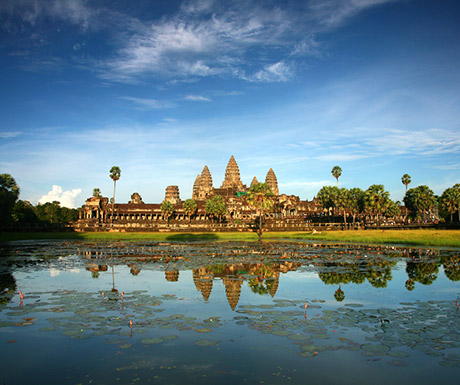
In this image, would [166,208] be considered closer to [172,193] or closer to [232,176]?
[172,193]

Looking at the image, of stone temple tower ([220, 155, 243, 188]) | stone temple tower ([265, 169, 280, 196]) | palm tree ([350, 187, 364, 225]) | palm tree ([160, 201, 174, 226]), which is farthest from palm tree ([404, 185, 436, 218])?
stone temple tower ([220, 155, 243, 188])

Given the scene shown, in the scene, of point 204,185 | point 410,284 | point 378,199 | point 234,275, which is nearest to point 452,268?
point 410,284

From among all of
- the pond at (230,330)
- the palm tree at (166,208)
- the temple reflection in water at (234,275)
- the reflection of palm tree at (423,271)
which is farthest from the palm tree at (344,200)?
the pond at (230,330)

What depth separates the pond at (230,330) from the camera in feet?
24.6

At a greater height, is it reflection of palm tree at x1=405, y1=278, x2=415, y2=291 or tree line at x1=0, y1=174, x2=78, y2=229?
tree line at x1=0, y1=174, x2=78, y2=229

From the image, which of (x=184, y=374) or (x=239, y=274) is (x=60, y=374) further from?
(x=239, y=274)

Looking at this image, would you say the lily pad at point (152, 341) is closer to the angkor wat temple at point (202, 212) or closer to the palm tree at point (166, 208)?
the angkor wat temple at point (202, 212)

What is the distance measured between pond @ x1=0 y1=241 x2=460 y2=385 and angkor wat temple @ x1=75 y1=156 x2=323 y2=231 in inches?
2264

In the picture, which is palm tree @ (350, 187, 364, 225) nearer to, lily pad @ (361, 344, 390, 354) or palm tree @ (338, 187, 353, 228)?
palm tree @ (338, 187, 353, 228)

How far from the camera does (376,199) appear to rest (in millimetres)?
86062

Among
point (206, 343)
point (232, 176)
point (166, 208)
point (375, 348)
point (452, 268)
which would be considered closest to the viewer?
point (375, 348)

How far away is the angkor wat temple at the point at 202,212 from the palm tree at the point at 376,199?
51.8 feet

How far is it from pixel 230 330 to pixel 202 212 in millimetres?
110377

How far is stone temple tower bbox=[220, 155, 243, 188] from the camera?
168 metres
